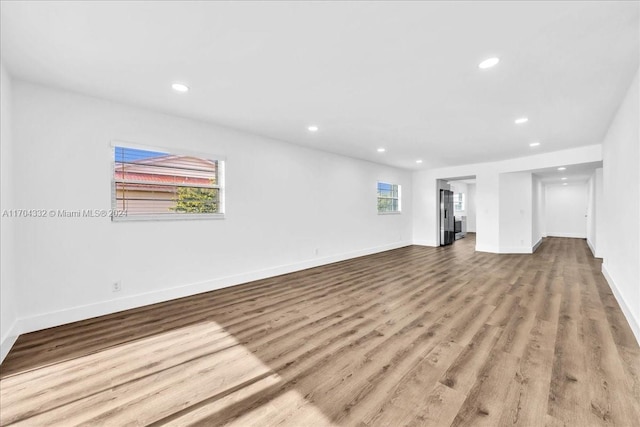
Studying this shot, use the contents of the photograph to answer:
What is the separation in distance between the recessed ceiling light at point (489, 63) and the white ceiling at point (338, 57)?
0.21ft

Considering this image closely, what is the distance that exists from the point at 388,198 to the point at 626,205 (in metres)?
5.30

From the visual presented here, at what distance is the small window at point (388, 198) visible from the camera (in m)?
7.83

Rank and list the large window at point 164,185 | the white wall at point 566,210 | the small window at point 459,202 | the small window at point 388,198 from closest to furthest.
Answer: the large window at point 164,185 → the small window at point 388,198 → the white wall at point 566,210 → the small window at point 459,202

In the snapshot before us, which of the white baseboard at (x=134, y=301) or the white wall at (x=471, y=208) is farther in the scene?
the white wall at (x=471, y=208)

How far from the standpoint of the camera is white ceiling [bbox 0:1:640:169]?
5.93 ft

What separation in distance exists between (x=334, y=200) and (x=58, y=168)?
14.9 ft

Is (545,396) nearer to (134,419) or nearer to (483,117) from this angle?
(134,419)

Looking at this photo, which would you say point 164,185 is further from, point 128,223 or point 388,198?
point 388,198

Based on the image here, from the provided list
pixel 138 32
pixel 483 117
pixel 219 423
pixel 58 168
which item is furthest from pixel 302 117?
pixel 219 423

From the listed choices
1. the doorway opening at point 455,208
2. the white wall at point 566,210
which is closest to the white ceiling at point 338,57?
the doorway opening at point 455,208

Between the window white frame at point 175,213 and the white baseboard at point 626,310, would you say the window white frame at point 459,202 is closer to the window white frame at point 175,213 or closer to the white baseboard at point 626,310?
the white baseboard at point 626,310

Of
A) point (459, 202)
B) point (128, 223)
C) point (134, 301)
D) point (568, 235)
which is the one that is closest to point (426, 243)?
point (459, 202)

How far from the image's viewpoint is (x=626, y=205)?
3055mm

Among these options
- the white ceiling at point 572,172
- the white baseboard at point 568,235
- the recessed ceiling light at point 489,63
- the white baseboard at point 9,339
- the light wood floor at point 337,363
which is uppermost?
the recessed ceiling light at point 489,63
